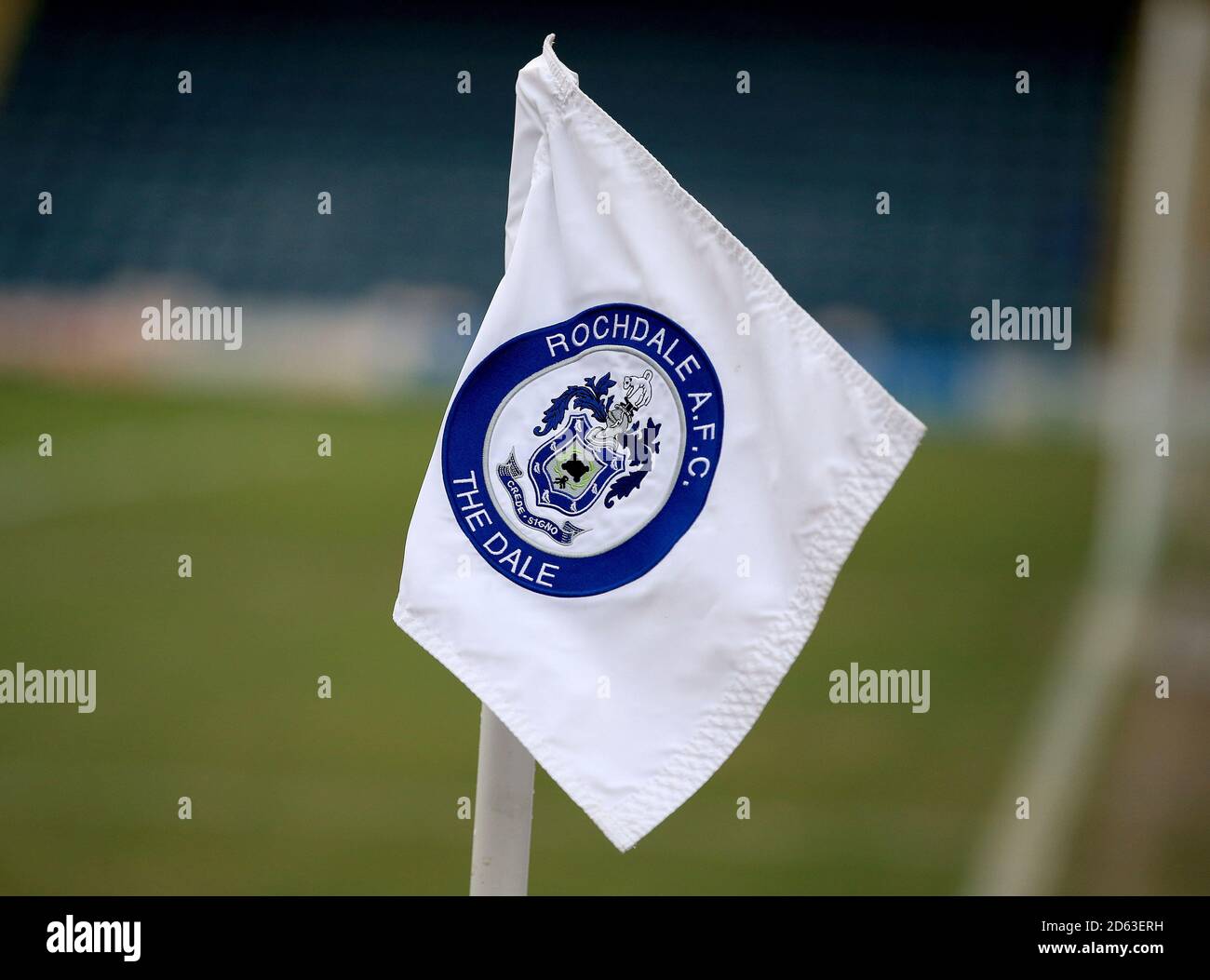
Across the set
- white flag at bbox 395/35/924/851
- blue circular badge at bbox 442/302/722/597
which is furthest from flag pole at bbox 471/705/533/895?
blue circular badge at bbox 442/302/722/597

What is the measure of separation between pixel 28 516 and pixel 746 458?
7442 millimetres

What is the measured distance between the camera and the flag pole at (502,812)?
5.00ft

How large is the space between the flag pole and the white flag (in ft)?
0.14

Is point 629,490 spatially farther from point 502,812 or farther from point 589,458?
point 502,812

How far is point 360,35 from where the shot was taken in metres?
15.1

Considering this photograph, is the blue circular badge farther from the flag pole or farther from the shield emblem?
the flag pole

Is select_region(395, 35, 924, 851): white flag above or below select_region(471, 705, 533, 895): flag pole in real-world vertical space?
above

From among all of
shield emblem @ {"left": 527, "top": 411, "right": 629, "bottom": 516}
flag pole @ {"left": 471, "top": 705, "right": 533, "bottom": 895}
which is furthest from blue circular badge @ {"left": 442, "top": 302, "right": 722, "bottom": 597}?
flag pole @ {"left": 471, "top": 705, "right": 533, "bottom": 895}

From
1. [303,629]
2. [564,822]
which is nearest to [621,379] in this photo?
[564,822]

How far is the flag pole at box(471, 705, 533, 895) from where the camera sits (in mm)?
1525

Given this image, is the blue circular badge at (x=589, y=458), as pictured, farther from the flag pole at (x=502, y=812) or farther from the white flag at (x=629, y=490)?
the flag pole at (x=502, y=812)

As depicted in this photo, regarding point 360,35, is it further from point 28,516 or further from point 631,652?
point 631,652

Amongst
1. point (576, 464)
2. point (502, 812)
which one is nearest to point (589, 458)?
point (576, 464)

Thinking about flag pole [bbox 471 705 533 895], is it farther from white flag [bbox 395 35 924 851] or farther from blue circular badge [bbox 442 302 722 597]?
blue circular badge [bbox 442 302 722 597]
